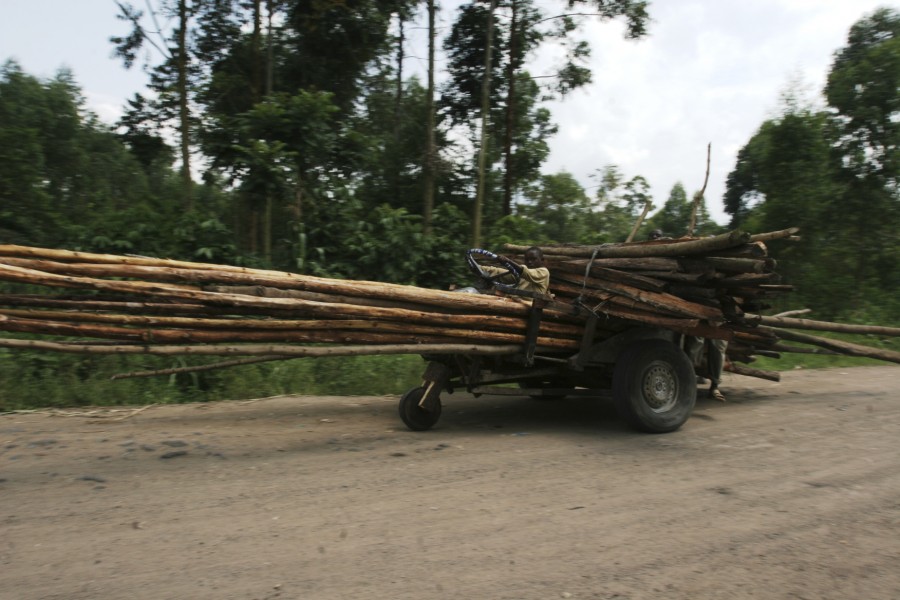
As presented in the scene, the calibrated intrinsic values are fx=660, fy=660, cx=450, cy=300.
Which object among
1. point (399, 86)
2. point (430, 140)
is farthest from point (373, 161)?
point (399, 86)

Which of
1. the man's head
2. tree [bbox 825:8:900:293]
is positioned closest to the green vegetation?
tree [bbox 825:8:900:293]

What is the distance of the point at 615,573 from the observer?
128 inches

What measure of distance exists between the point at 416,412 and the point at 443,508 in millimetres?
1943

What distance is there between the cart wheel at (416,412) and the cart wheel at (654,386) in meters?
1.69

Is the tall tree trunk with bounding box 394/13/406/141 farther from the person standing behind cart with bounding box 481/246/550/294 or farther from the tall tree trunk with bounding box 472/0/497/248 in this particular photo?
the person standing behind cart with bounding box 481/246/550/294

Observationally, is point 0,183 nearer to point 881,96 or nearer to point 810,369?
point 810,369

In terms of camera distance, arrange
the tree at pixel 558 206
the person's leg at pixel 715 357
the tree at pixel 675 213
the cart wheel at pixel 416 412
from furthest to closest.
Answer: the tree at pixel 675 213, the tree at pixel 558 206, the person's leg at pixel 715 357, the cart wheel at pixel 416 412

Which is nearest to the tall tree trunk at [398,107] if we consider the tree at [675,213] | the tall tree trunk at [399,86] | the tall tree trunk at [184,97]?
the tall tree trunk at [399,86]

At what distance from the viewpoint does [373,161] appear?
13.3 meters

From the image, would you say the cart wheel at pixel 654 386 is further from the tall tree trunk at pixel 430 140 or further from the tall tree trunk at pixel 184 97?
the tall tree trunk at pixel 184 97

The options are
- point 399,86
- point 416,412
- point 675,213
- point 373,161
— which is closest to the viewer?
point 416,412

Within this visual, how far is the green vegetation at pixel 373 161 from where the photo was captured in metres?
11.8

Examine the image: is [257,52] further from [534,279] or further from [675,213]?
[675,213]

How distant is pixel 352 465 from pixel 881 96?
16.4 metres
